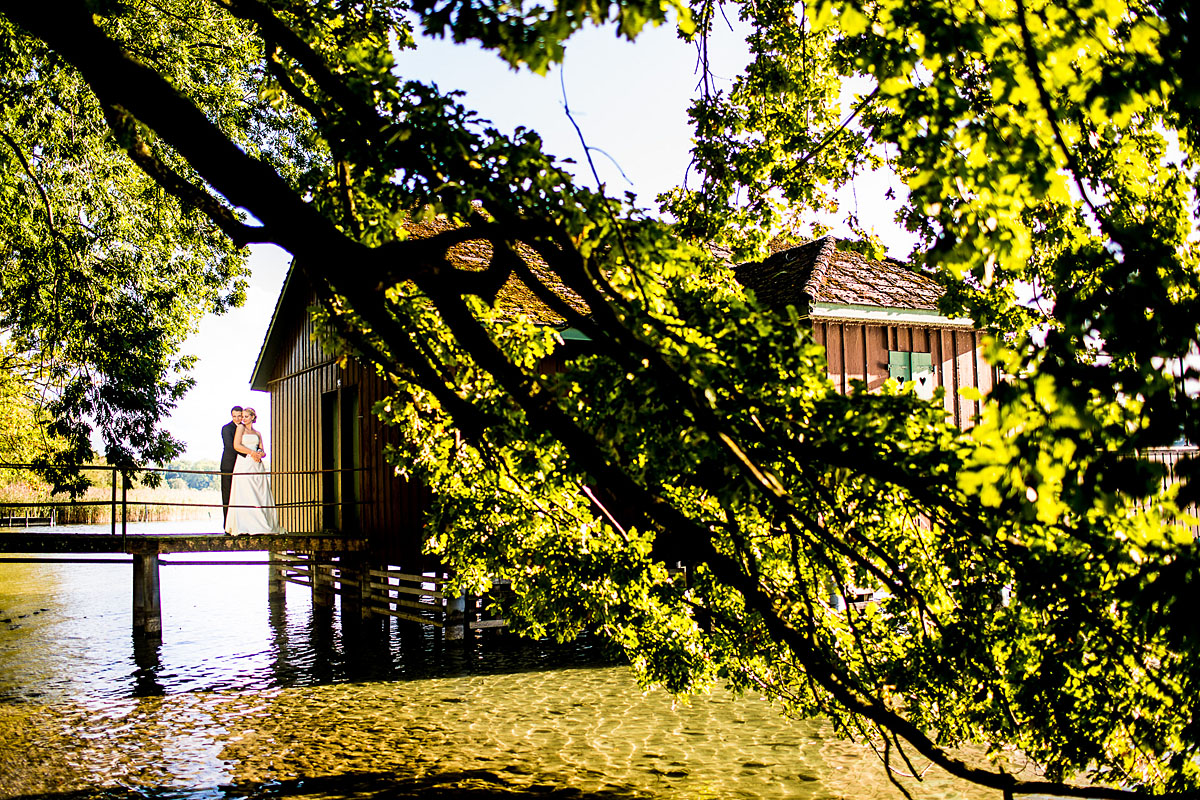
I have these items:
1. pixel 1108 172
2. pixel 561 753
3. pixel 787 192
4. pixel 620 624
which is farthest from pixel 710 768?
pixel 1108 172

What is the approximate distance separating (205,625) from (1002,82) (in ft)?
62.8

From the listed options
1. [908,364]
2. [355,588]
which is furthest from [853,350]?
[355,588]

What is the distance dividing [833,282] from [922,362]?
2.00m

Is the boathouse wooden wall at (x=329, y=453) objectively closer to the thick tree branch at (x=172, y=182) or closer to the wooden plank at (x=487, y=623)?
→ the wooden plank at (x=487, y=623)

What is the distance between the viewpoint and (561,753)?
368 inches

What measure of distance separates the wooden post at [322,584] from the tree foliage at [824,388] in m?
13.9

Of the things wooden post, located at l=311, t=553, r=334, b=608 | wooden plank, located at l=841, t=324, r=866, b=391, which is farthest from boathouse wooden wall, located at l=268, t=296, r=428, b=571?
wooden plank, located at l=841, t=324, r=866, b=391

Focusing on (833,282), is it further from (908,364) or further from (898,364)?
(908,364)

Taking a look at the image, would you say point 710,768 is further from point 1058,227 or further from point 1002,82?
point 1002,82

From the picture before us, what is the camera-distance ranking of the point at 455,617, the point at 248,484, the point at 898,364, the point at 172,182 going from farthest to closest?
the point at 248,484, the point at 898,364, the point at 455,617, the point at 172,182

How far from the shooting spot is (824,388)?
4.06m

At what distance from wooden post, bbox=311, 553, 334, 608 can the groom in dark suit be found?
374 cm

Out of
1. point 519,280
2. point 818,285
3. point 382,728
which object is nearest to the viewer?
point 382,728

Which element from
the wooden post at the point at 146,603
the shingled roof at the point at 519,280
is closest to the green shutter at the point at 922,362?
the shingled roof at the point at 519,280
